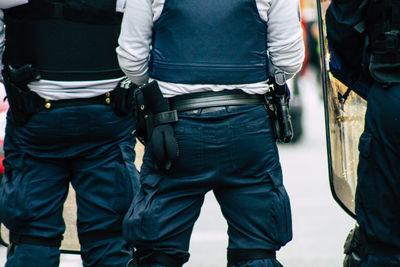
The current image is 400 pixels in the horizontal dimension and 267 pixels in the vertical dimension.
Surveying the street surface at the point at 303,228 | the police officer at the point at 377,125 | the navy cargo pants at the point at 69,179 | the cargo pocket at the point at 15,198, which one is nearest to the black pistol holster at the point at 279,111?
the police officer at the point at 377,125

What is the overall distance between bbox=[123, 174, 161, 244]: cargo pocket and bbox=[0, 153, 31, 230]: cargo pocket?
0.62 metres

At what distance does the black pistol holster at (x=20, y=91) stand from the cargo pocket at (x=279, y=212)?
3.89 feet

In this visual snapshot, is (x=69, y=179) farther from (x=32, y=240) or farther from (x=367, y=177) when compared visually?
(x=367, y=177)

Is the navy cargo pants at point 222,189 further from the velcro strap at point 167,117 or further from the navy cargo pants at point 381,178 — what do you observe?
the navy cargo pants at point 381,178

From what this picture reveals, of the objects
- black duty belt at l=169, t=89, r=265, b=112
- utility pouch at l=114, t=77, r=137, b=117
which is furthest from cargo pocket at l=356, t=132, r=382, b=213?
utility pouch at l=114, t=77, r=137, b=117

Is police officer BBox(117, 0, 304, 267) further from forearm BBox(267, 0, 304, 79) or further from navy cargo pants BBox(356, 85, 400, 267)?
navy cargo pants BBox(356, 85, 400, 267)

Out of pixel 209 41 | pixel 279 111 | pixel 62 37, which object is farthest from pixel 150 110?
pixel 62 37

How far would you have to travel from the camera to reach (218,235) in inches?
264

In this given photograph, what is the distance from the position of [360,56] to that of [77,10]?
1.29 m

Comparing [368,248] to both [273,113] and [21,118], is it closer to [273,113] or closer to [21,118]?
[273,113]

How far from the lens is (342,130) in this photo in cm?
417

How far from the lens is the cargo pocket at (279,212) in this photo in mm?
3725

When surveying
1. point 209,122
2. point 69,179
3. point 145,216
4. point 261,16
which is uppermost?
point 261,16

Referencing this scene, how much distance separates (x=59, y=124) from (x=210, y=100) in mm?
844
